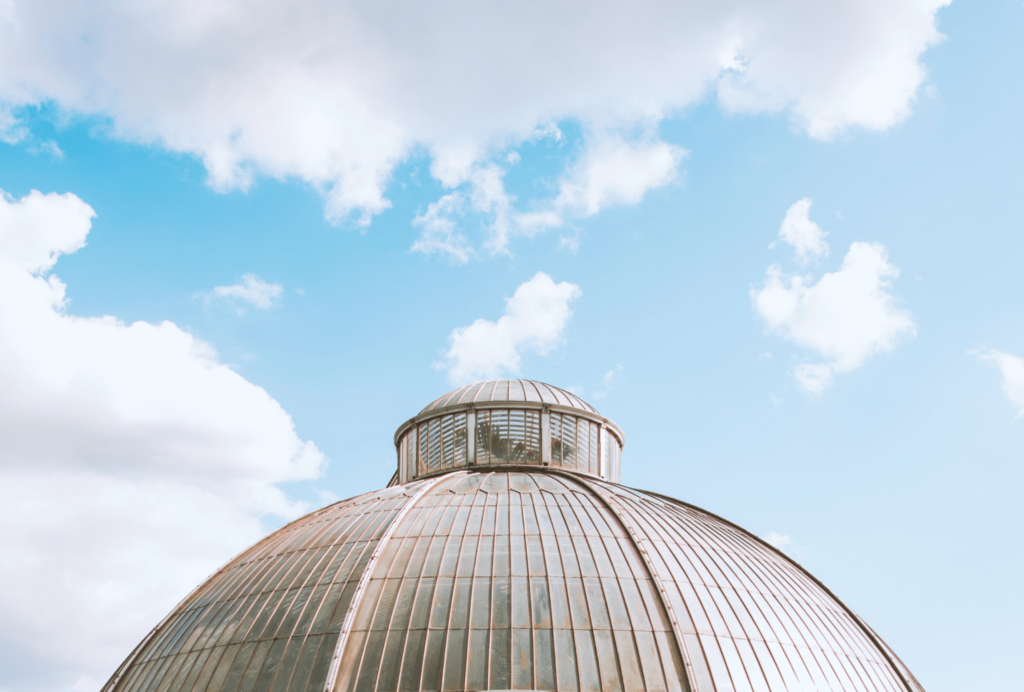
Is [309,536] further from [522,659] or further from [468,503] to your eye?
[522,659]

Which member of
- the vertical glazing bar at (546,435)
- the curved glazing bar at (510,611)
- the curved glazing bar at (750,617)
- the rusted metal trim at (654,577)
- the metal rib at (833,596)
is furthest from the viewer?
the vertical glazing bar at (546,435)

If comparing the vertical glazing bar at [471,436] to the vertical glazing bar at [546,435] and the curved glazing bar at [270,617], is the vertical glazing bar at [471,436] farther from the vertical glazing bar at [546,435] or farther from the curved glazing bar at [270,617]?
the curved glazing bar at [270,617]

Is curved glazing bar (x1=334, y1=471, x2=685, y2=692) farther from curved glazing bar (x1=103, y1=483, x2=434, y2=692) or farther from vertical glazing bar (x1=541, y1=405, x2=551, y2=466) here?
vertical glazing bar (x1=541, y1=405, x2=551, y2=466)

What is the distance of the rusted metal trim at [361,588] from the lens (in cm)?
1980

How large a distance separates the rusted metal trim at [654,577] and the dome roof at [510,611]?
0.05 m

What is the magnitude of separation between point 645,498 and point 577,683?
A: 11.0 m

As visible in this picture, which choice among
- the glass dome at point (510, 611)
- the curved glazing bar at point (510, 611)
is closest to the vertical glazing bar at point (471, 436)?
the glass dome at point (510, 611)

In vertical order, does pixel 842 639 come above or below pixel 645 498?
below

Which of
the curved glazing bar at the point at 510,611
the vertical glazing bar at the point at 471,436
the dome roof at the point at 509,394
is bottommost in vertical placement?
the curved glazing bar at the point at 510,611

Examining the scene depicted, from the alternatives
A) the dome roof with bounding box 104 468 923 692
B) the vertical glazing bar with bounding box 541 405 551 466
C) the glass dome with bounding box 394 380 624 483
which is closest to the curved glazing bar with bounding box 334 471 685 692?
the dome roof with bounding box 104 468 923 692

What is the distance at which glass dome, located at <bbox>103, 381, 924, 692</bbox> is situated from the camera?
19.9 meters

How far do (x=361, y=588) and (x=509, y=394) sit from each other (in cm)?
1237

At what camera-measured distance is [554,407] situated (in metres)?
32.4

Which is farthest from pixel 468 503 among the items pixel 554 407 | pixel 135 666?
pixel 135 666
